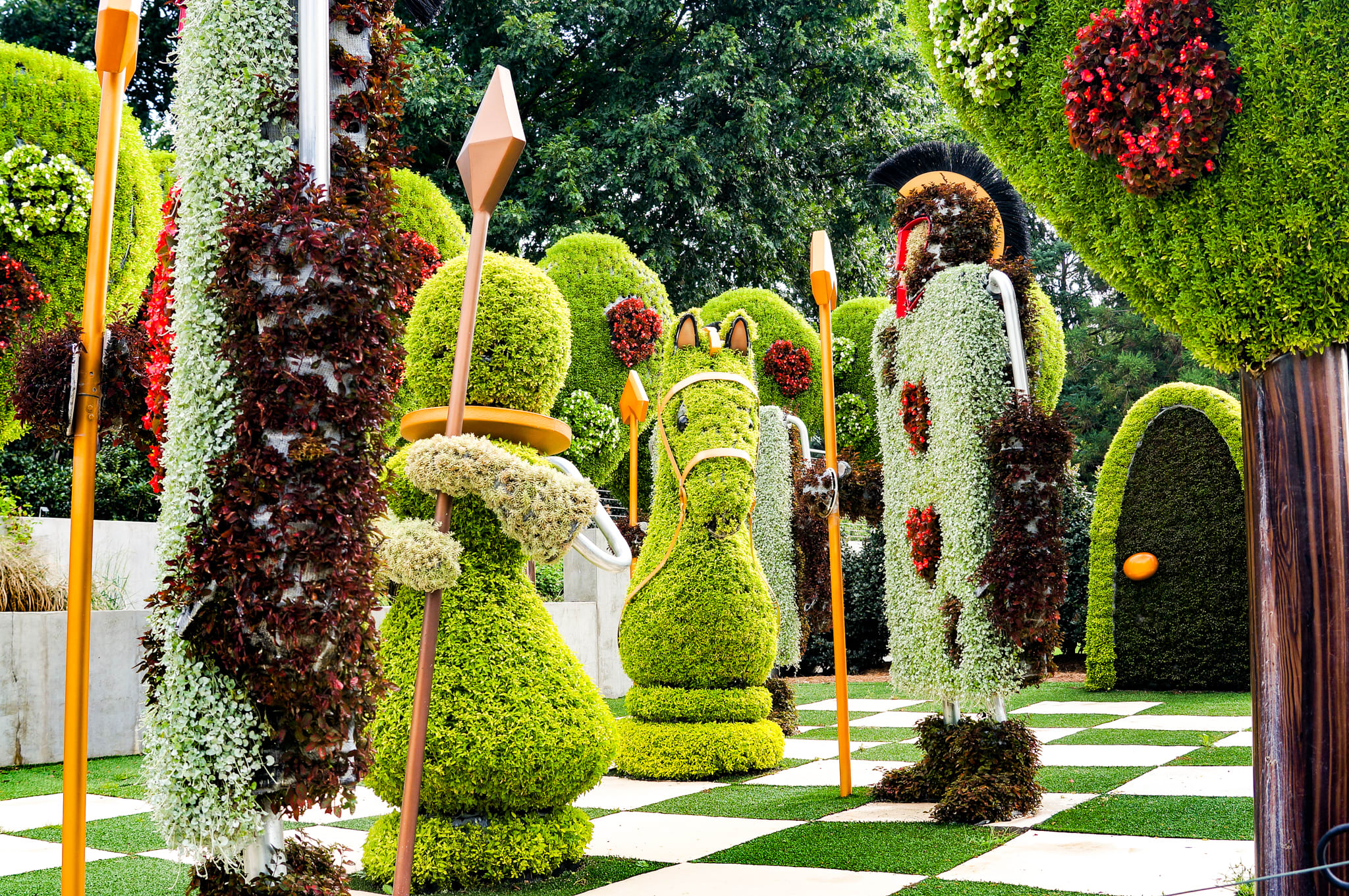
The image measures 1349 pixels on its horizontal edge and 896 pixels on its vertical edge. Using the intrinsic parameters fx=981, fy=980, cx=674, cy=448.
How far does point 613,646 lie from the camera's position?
36.3 ft

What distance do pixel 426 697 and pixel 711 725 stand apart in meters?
3.68

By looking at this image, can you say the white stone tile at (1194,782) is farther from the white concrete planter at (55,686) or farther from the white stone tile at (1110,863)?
the white concrete planter at (55,686)

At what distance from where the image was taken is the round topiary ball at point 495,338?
13.3 ft

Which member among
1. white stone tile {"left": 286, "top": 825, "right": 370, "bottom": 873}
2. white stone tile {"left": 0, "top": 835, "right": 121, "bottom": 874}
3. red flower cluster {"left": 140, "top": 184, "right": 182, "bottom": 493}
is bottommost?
white stone tile {"left": 286, "top": 825, "right": 370, "bottom": 873}

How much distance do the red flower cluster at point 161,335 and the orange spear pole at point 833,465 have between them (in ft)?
10.9

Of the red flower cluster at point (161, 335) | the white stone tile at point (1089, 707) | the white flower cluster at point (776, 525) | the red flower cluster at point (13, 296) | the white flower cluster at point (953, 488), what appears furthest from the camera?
the white stone tile at point (1089, 707)

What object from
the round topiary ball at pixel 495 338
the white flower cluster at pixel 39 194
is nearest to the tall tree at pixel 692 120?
the white flower cluster at pixel 39 194

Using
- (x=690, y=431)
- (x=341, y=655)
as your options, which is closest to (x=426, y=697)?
(x=341, y=655)

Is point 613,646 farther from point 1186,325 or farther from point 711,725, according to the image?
point 1186,325

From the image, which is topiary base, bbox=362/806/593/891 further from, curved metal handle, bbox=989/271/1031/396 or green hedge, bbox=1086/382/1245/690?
green hedge, bbox=1086/382/1245/690

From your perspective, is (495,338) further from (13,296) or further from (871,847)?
(13,296)

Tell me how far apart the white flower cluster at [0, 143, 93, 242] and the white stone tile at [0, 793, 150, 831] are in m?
4.67

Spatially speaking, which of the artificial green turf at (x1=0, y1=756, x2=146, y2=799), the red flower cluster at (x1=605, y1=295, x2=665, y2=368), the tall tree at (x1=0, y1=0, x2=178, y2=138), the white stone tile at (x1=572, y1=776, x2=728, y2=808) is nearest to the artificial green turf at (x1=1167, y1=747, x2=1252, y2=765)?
the white stone tile at (x1=572, y1=776, x2=728, y2=808)

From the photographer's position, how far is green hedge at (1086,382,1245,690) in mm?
9438
